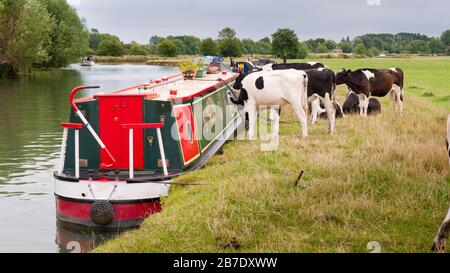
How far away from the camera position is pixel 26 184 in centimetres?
1228

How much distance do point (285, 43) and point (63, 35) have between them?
128 feet

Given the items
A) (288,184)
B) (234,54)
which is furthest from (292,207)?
(234,54)

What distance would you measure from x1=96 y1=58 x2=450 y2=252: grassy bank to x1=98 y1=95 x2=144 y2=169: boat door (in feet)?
3.70

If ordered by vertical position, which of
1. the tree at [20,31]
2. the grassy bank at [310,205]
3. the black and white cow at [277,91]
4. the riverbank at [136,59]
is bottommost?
the grassy bank at [310,205]

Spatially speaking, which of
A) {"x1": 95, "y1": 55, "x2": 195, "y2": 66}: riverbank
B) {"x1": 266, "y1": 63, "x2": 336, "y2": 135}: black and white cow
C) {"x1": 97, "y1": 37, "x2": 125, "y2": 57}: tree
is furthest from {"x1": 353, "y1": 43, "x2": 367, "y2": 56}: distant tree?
{"x1": 266, "y1": 63, "x2": 336, "y2": 135}: black and white cow

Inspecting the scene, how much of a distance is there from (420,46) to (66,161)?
124025mm

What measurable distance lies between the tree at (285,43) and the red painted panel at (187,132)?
80715 mm

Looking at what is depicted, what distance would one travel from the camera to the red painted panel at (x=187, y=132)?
10.0 meters

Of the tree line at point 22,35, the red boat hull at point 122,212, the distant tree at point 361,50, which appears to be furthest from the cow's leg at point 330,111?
the distant tree at point 361,50

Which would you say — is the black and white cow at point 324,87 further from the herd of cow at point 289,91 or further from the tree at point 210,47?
the tree at point 210,47

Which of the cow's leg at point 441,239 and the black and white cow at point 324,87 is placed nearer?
the cow's leg at point 441,239

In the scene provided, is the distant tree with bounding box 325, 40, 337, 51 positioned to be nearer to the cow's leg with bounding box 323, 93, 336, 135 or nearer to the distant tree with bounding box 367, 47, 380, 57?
the distant tree with bounding box 367, 47, 380, 57
